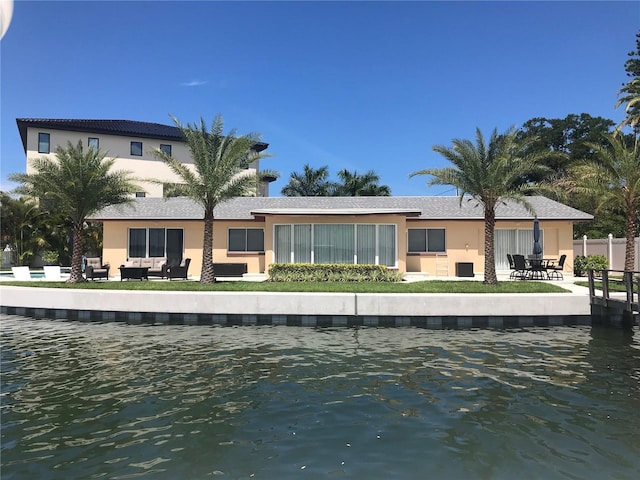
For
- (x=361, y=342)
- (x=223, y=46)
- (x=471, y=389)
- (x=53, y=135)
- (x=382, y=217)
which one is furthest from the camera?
(x=53, y=135)

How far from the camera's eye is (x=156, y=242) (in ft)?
85.2

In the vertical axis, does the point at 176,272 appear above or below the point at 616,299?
Result: above

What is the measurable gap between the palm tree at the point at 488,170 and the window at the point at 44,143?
35.3 meters

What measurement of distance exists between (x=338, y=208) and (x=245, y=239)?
19.0 feet

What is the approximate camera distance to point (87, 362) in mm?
10234

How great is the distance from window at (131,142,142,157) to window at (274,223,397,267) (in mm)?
27114

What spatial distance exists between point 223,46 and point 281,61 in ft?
15.7

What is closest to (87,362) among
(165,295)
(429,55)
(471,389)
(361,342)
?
(165,295)

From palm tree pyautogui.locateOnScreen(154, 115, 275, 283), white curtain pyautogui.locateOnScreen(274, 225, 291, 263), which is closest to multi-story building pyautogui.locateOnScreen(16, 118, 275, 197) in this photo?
white curtain pyautogui.locateOnScreen(274, 225, 291, 263)

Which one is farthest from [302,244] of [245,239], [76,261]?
[76,261]

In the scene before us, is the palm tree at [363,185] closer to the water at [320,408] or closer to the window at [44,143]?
the window at [44,143]

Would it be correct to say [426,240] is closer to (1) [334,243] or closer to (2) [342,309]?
(1) [334,243]

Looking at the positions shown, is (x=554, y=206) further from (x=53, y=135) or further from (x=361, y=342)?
(x=53, y=135)

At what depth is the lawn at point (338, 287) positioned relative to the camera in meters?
17.1
